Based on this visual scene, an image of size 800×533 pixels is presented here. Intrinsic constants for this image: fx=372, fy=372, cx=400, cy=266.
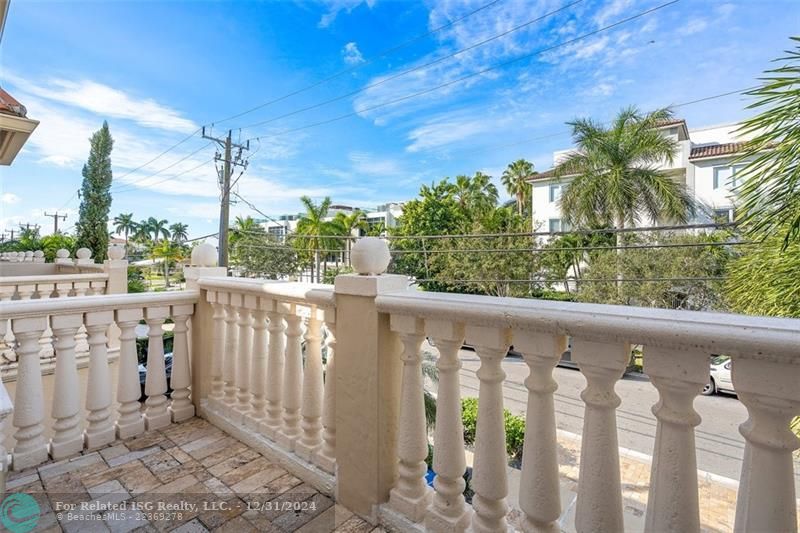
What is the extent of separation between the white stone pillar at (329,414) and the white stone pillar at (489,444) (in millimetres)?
622

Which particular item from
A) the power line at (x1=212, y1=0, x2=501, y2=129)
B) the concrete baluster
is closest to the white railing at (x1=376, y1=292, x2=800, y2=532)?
the concrete baluster

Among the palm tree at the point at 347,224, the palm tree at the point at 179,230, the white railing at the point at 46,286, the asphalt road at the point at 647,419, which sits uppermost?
the palm tree at the point at 179,230

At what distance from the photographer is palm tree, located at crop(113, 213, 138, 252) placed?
122ft

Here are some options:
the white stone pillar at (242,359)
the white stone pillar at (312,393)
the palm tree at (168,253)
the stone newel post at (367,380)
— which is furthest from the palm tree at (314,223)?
the stone newel post at (367,380)

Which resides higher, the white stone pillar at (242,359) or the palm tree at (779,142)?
the palm tree at (779,142)

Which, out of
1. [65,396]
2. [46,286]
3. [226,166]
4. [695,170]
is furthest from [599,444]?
[695,170]

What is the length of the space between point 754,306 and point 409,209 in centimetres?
1937

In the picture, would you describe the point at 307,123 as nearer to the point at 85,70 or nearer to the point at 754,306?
the point at 85,70

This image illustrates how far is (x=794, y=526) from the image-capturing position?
0.65m

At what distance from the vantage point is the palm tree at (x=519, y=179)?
22.0 m

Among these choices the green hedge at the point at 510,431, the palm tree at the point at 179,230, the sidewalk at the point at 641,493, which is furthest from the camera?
the palm tree at the point at 179,230

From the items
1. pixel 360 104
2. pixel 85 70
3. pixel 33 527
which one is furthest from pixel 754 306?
pixel 360 104

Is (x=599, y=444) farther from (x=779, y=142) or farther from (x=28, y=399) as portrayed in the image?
(x=28, y=399)

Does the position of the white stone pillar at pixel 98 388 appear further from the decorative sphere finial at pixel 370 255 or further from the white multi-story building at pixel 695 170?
the white multi-story building at pixel 695 170
